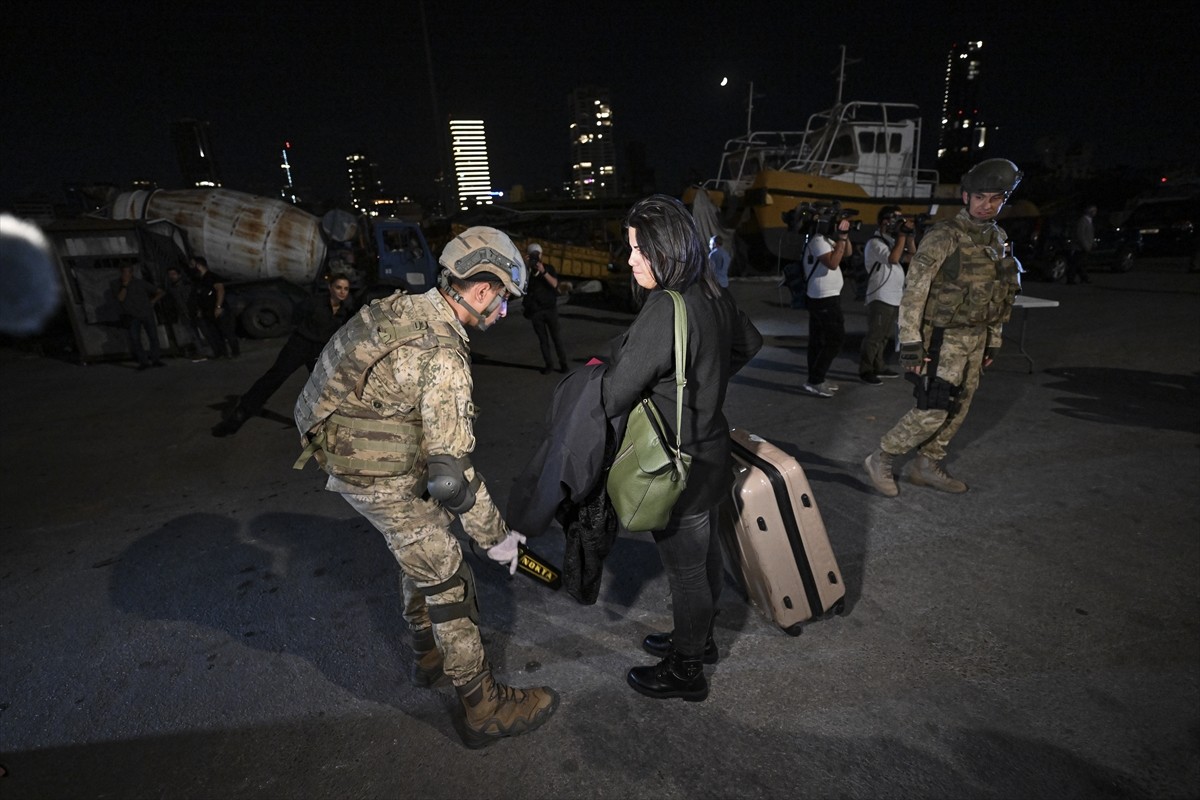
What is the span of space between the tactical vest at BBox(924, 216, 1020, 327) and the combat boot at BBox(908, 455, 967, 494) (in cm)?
100

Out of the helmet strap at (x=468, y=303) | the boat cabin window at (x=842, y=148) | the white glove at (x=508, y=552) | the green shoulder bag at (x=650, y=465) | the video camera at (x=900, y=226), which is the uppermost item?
the boat cabin window at (x=842, y=148)

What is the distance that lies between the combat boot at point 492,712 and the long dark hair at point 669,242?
1610 millimetres

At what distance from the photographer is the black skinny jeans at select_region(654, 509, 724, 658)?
2.03 meters

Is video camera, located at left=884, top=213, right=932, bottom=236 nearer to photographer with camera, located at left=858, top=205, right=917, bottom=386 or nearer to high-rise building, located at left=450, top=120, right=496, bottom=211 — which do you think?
photographer with camera, located at left=858, top=205, right=917, bottom=386

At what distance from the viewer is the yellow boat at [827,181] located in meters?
15.9

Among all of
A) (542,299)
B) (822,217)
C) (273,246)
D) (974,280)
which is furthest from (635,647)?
(273,246)

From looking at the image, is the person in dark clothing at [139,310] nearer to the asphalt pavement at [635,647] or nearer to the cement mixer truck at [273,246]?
the cement mixer truck at [273,246]

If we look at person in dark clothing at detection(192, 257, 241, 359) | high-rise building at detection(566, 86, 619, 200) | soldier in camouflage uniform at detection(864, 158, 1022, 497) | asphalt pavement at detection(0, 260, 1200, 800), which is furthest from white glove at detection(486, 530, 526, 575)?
high-rise building at detection(566, 86, 619, 200)

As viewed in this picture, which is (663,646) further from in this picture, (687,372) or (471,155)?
(471,155)

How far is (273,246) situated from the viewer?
12.3m

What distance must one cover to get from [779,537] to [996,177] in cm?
A: 253

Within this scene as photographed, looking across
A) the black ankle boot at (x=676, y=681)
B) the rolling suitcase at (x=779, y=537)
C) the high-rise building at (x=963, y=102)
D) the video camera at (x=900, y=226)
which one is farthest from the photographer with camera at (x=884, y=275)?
the high-rise building at (x=963, y=102)

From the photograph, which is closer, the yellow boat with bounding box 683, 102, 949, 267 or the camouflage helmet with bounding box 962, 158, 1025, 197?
the camouflage helmet with bounding box 962, 158, 1025, 197

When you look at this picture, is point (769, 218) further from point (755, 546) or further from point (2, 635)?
point (2, 635)
